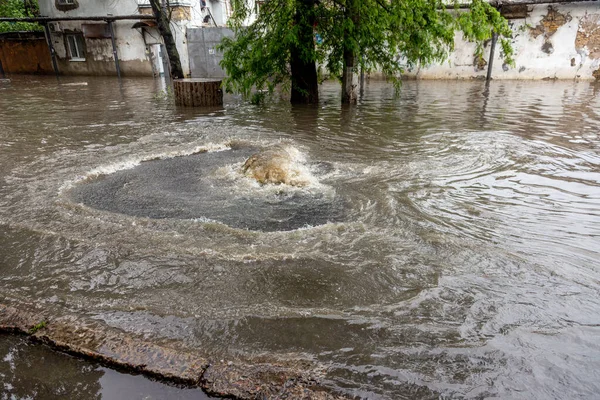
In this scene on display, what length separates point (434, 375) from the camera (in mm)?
2102

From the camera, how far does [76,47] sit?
23.9 m

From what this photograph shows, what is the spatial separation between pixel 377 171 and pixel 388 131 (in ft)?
8.96

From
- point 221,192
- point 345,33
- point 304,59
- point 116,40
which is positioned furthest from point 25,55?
point 221,192

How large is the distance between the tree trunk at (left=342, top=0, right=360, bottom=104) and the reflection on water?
9.20 metres

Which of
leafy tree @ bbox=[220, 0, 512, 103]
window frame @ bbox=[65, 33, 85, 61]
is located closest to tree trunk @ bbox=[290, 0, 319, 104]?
leafy tree @ bbox=[220, 0, 512, 103]

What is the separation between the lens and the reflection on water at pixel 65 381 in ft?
6.42

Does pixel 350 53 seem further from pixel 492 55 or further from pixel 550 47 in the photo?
pixel 550 47

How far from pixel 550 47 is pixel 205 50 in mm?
16145

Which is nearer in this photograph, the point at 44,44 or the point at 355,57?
the point at 355,57

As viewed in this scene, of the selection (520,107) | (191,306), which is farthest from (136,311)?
(520,107)

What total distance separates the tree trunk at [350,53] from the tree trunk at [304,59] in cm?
86

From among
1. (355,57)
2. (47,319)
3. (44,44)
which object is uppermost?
(44,44)

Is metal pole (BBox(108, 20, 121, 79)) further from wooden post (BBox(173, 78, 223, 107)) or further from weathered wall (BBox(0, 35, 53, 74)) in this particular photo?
wooden post (BBox(173, 78, 223, 107))

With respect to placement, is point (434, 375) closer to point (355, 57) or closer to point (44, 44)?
point (355, 57)
